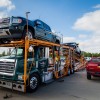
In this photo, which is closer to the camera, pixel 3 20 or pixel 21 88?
pixel 21 88

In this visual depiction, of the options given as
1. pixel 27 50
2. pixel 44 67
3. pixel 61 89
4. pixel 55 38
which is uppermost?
pixel 55 38

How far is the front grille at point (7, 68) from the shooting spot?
26.9 ft

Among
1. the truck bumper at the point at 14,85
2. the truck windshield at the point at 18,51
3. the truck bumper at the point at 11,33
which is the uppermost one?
the truck bumper at the point at 11,33

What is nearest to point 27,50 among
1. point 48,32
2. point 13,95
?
point 13,95

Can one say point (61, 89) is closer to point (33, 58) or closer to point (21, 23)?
point (33, 58)

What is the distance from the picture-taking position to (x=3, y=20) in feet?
29.7

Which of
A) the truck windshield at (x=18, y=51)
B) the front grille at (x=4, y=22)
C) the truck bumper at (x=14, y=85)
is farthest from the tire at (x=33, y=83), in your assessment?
the front grille at (x=4, y=22)

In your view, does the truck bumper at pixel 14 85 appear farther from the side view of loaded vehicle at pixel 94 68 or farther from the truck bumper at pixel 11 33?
the side view of loaded vehicle at pixel 94 68

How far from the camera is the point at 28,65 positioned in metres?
8.37

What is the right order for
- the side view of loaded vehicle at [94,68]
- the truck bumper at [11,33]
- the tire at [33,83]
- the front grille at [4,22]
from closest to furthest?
the tire at [33,83]
the truck bumper at [11,33]
the front grille at [4,22]
the side view of loaded vehicle at [94,68]

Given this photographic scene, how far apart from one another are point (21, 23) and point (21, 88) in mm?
3123

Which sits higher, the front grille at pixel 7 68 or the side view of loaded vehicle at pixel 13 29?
the side view of loaded vehicle at pixel 13 29

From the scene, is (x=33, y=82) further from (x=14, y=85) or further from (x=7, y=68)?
(x=7, y=68)

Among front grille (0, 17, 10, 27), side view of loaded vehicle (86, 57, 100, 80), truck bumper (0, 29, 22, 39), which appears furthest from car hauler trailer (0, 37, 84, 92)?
side view of loaded vehicle (86, 57, 100, 80)
